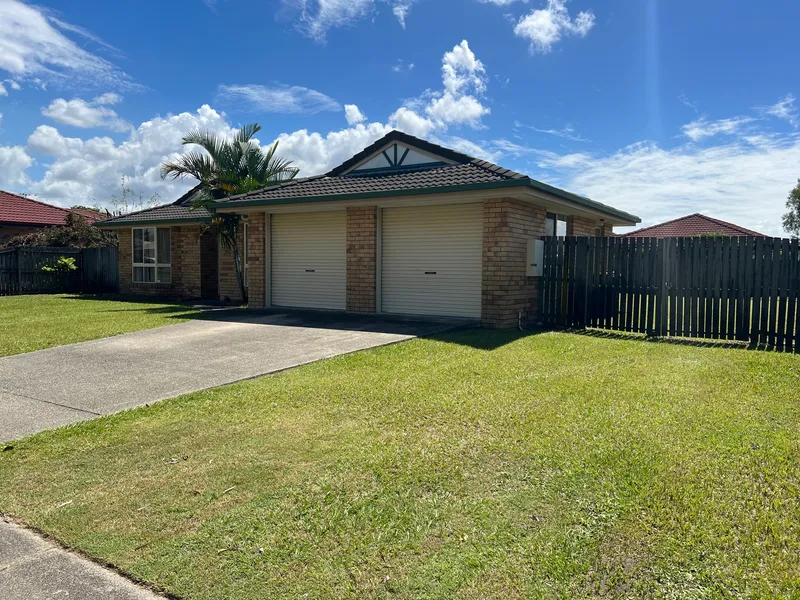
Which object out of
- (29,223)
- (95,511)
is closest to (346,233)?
(95,511)

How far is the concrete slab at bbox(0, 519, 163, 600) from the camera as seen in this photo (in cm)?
271

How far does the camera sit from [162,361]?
7996 mm

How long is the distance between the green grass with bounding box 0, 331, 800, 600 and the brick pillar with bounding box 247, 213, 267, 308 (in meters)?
8.74

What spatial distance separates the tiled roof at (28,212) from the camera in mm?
29750

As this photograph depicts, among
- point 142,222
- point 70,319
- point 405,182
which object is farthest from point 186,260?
point 405,182

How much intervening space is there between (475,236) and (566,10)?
5.36 meters

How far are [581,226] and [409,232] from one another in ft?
17.0

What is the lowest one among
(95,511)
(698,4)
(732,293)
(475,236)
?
(95,511)

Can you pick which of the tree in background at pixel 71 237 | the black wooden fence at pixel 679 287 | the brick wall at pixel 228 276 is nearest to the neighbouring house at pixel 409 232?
the black wooden fence at pixel 679 287

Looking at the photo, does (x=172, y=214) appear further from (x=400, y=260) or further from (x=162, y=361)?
(x=162, y=361)

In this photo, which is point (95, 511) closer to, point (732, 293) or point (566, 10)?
point (732, 293)

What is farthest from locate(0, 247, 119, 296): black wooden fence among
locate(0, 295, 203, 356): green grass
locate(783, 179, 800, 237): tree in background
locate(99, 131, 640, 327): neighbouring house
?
locate(783, 179, 800, 237): tree in background

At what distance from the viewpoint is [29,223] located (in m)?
29.9

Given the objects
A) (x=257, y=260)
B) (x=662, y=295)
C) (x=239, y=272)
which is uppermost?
(x=257, y=260)
